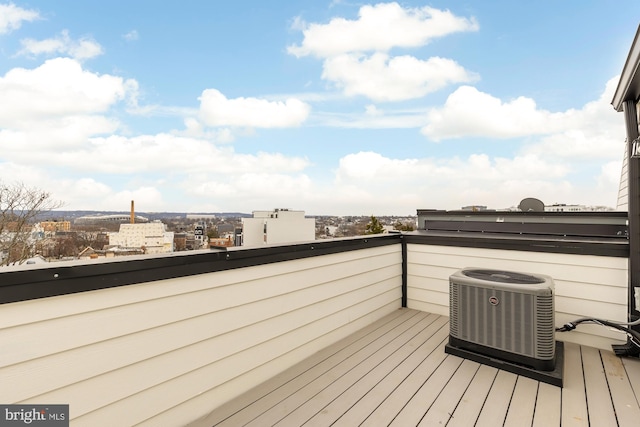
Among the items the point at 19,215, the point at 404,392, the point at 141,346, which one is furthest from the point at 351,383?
the point at 19,215

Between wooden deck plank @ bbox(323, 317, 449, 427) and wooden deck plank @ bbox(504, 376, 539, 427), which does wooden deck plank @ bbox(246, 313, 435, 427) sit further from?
wooden deck plank @ bbox(504, 376, 539, 427)

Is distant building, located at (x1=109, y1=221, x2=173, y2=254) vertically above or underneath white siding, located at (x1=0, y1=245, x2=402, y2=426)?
above

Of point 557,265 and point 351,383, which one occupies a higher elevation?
point 557,265

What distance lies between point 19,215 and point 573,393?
15.1 ft

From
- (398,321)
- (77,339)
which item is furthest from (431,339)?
(77,339)

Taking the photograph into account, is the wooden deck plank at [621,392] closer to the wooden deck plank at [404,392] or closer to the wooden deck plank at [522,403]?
the wooden deck plank at [522,403]

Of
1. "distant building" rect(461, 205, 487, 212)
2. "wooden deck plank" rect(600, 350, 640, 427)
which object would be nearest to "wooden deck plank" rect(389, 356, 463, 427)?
"wooden deck plank" rect(600, 350, 640, 427)

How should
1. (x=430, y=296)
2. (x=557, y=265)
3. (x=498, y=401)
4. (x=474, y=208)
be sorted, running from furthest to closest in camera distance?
(x=474, y=208) → (x=430, y=296) → (x=557, y=265) → (x=498, y=401)

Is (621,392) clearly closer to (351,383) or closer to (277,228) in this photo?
(351,383)

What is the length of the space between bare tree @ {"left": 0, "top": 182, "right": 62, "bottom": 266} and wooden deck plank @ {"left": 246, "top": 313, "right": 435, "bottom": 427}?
1.43 m

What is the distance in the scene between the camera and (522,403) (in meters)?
1.69

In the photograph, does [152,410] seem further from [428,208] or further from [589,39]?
[589,39]

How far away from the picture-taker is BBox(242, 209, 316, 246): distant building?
2824 millimetres

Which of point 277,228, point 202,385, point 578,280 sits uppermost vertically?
point 277,228
